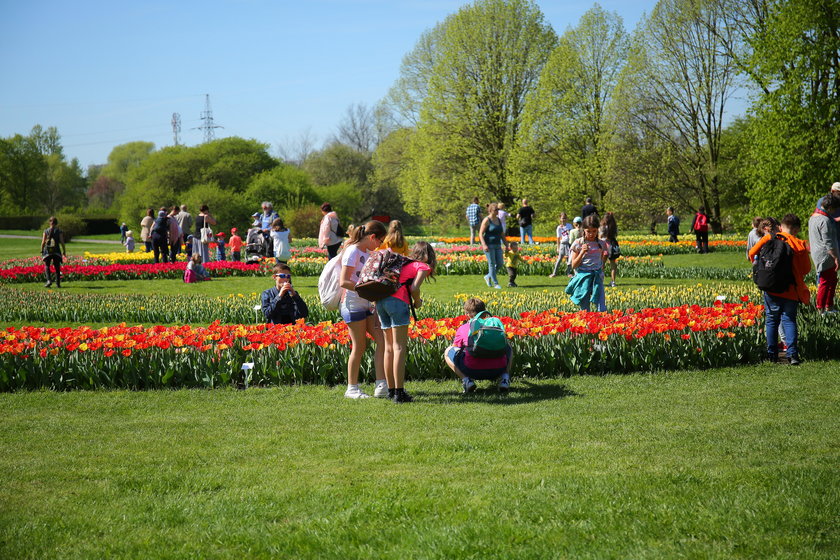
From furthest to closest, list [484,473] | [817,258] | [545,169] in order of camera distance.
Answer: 1. [545,169]
2. [817,258]
3. [484,473]

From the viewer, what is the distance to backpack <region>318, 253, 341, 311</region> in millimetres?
7238

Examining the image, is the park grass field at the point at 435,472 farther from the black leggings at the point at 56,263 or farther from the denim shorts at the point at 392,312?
the black leggings at the point at 56,263

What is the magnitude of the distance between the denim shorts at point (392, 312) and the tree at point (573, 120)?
30431 mm

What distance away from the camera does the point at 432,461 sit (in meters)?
5.07

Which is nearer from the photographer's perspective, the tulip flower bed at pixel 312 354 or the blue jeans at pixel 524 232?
the tulip flower bed at pixel 312 354

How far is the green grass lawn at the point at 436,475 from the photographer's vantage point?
380 centimetres

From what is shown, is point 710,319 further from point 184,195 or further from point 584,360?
point 184,195

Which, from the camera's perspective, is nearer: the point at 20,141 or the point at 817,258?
the point at 817,258

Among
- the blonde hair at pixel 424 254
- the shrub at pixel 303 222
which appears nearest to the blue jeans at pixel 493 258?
the blonde hair at pixel 424 254

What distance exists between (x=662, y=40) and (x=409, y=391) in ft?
102

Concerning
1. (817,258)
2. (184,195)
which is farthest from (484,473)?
(184,195)

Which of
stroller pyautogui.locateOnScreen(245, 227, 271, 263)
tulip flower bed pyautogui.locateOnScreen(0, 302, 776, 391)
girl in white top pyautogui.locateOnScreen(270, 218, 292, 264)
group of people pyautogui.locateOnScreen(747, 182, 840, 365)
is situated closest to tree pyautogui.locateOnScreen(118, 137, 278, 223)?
stroller pyautogui.locateOnScreen(245, 227, 271, 263)

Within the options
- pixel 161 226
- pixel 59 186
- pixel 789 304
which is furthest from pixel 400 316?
pixel 59 186

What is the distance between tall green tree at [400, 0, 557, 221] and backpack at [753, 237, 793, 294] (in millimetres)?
29628
